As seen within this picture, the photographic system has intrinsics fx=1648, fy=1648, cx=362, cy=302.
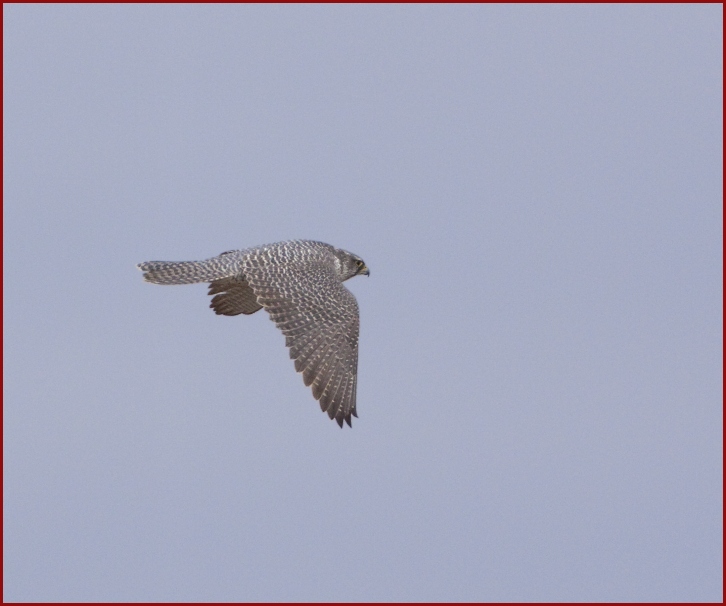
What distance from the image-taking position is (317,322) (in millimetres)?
18031

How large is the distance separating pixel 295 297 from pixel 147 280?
1.71 metres

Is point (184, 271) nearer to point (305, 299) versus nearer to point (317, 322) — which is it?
point (305, 299)

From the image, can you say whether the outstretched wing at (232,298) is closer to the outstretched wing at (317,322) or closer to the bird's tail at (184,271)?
the bird's tail at (184,271)

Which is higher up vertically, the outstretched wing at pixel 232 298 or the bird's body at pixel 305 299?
the outstretched wing at pixel 232 298

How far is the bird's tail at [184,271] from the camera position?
18.5 meters

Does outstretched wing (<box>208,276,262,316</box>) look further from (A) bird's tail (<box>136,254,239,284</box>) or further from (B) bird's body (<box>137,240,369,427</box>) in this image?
(A) bird's tail (<box>136,254,239,284</box>)

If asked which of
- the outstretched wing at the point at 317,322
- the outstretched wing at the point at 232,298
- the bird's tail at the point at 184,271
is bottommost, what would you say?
the outstretched wing at the point at 317,322

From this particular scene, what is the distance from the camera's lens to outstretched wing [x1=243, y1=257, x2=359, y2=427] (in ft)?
58.3

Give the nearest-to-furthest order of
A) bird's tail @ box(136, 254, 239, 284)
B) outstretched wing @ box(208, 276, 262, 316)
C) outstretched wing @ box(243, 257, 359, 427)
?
outstretched wing @ box(243, 257, 359, 427)
bird's tail @ box(136, 254, 239, 284)
outstretched wing @ box(208, 276, 262, 316)

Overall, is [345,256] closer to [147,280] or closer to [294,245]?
[294,245]

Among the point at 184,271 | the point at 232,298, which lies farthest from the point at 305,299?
the point at 232,298

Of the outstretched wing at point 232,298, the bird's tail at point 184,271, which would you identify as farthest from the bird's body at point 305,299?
the outstretched wing at point 232,298

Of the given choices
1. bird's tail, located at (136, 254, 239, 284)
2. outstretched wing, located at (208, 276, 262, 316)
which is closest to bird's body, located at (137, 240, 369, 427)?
bird's tail, located at (136, 254, 239, 284)

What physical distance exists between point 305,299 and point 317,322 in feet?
1.07
